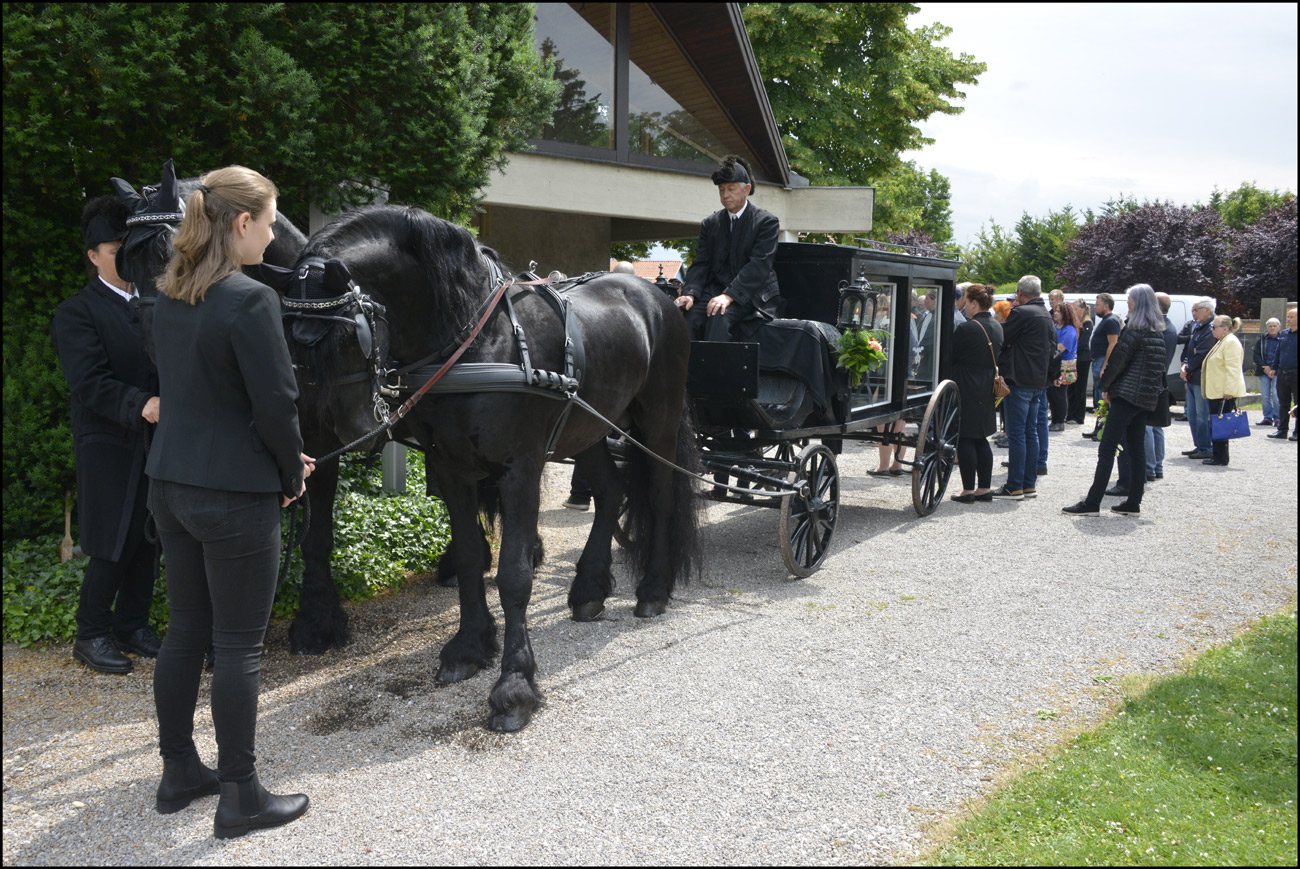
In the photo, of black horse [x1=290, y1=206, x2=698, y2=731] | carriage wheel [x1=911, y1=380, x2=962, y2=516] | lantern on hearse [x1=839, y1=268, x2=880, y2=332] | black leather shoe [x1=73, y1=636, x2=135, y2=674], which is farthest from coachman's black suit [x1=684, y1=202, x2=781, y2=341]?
black leather shoe [x1=73, y1=636, x2=135, y2=674]

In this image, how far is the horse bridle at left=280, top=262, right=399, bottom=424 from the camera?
9.96ft

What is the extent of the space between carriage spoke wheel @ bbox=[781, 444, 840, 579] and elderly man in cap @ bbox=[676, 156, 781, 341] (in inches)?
40.0

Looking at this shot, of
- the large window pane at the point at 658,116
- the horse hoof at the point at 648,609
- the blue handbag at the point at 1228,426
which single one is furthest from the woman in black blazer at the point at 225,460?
the blue handbag at the point at 1228,426

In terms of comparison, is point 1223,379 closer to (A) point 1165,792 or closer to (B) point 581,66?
(B) point 581,66

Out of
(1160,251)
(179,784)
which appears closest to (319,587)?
(179,784)

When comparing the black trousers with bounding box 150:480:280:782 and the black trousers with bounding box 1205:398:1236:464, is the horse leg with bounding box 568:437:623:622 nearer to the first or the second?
the black trousers with bounding box 150:480:280:782

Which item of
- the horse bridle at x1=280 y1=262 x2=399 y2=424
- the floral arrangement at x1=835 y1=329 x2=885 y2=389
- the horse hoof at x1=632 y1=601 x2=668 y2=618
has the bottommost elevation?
the horse hoof at x1=632 y1=601 x2=668 y2=618

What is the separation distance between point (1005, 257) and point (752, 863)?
56361mm

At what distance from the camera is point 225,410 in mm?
2691

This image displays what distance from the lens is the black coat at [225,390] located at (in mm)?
2600

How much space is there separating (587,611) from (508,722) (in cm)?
144

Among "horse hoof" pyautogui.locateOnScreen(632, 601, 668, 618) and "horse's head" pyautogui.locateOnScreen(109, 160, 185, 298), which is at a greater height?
"horse's head" pyautogui.locateOnScreen(109, 160, 185, 298)

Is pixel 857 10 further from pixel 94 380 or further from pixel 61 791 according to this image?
pixel 61 791

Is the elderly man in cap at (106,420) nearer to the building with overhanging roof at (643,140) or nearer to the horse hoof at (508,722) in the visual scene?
the horse hoof at (508,722)
